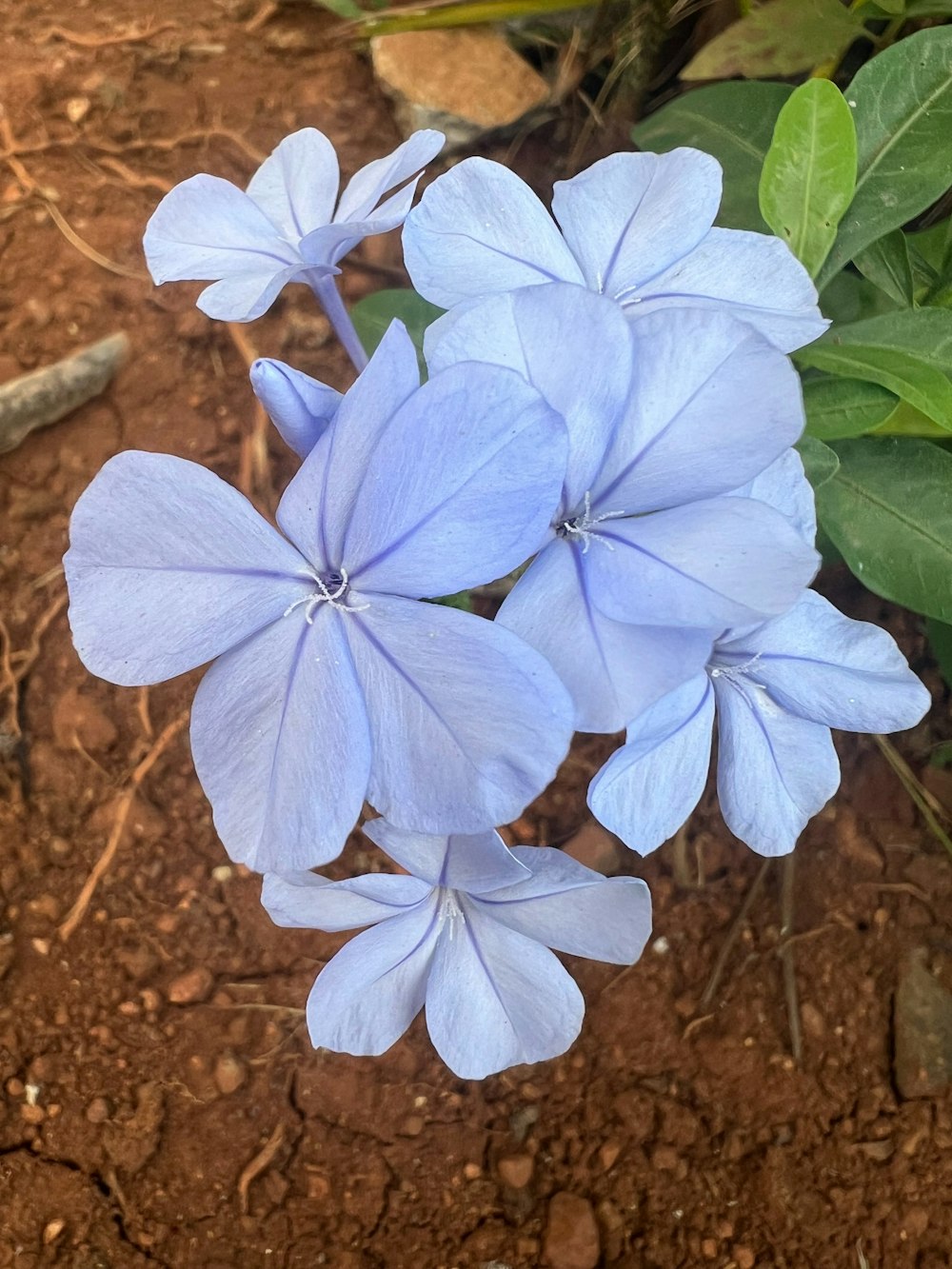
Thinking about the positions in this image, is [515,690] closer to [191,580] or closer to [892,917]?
[191,580]

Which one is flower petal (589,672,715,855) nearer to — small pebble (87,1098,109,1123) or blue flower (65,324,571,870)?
blue flower (65,324,571,870)

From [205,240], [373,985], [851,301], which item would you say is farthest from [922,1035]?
[205,240]

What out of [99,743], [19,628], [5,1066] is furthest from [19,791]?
[5,1066]

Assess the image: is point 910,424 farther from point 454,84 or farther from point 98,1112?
point 98,1112

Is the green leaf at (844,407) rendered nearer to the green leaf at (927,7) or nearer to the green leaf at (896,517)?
the green leaf at (896,517)

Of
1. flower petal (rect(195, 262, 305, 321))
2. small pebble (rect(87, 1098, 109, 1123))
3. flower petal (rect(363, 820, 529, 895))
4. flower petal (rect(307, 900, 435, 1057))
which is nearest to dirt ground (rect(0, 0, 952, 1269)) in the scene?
small pebble (rect(87, 1098, 109, 1123))

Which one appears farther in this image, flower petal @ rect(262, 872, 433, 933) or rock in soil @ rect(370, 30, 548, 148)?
rock in soil @ rect(370, 30, 548, 148)
